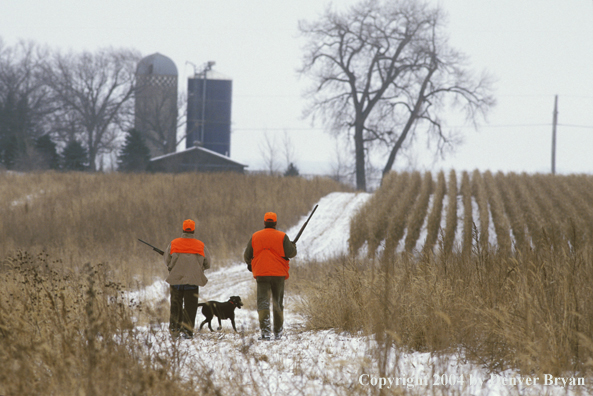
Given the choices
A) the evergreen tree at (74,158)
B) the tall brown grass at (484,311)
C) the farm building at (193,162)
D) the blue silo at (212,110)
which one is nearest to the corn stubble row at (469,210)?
the tall brown grass at (484,311)

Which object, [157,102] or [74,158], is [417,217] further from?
[157,102]

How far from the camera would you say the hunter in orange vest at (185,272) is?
6609 mm

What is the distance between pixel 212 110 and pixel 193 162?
39.2 feet

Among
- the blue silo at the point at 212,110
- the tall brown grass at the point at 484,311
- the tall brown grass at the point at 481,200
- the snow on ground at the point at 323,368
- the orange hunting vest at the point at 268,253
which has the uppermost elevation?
the blue silo at the point at 212,110

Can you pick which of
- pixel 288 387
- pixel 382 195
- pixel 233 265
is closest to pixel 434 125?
pixel 382 195

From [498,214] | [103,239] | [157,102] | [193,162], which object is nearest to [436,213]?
[498,214]

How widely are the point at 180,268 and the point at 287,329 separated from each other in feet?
5.76

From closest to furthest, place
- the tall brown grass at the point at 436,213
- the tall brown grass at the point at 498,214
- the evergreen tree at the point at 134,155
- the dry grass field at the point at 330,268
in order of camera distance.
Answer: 1. the dry grass field at the point at 330,268
2. the tall brown grass at the point at 498,214
3. the tall brown grass at the point at 436,213
4. the evergreen tree at the point at 134,155

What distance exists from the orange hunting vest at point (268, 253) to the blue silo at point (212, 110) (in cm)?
4565

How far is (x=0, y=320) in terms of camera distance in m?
4.34

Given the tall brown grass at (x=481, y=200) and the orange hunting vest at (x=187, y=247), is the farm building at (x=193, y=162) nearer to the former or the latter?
the tall brown grass at (x=481, y=200)

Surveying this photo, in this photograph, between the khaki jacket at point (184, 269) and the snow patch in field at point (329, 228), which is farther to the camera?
the snow patch in field at point (329, 228)

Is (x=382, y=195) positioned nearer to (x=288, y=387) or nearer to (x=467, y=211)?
(x=467, y=211)

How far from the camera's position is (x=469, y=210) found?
19.9 m
